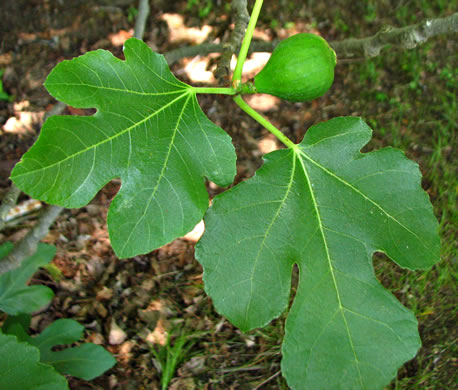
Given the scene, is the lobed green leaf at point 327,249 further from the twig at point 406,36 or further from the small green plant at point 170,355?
the small green plant at point 170,355

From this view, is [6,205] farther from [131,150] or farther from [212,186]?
[212,186]

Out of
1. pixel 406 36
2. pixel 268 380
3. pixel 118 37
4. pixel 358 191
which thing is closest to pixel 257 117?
pixel 358 191

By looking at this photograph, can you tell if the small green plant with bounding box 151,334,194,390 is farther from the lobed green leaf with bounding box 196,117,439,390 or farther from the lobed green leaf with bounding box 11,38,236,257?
the lobed green leaf with bounding box 11,38,236,257

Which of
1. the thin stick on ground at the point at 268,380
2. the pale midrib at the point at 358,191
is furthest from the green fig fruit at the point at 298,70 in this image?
the thin stick on ground at the point at 268,380

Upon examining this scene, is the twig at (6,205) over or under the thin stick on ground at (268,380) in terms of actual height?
over

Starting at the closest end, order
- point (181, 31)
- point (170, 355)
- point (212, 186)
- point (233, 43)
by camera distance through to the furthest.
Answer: point (233, 43) < point (170, 355) < point (212, 186) < point (181, 31)

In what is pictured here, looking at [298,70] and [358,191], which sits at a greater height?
[298,70]
